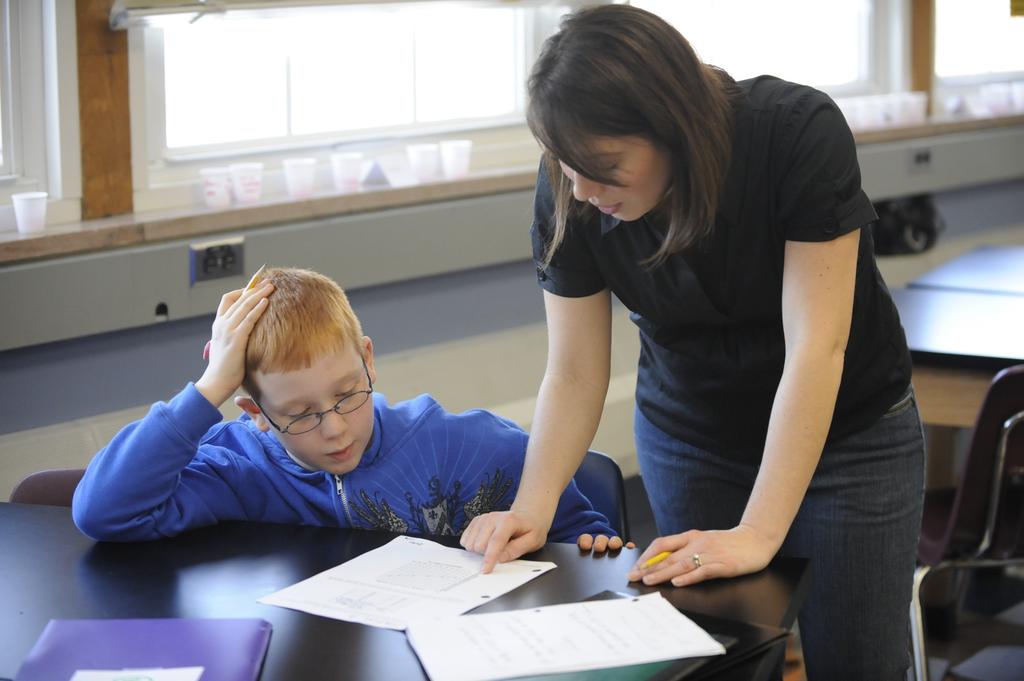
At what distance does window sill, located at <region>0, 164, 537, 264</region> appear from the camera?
7.70ft

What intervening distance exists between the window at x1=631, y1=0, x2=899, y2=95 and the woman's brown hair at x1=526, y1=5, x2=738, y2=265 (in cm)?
228

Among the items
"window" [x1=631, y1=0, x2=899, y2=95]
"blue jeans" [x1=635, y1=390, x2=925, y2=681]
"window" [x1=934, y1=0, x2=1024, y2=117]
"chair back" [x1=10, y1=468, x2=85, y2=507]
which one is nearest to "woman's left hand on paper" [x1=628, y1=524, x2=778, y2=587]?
"blue jeans" [x1=635, y1=390, x2=925, y2=681]

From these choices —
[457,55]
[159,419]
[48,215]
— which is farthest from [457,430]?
[457,55]

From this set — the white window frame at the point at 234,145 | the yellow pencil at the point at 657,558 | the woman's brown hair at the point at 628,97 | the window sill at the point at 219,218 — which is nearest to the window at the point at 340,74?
the white window frame at the point at 234,145

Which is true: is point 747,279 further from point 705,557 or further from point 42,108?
point 42,108

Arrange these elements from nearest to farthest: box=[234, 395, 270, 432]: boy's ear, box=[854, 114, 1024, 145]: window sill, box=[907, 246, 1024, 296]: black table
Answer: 1. box=[234, 395, 270, 432]: boy's ear
2. box=[907, 246, 1024, 296]: black table
3. box=[854, 114, 1024, 145]: window sill

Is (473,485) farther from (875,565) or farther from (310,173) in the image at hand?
(310,173)

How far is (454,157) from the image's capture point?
10.2 ft

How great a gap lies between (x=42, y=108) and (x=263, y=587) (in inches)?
59.6

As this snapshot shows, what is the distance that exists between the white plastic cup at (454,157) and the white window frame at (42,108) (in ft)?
3.04

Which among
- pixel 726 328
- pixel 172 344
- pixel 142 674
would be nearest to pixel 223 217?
pixel 172 344

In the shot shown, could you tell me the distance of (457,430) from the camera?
5.62 feet

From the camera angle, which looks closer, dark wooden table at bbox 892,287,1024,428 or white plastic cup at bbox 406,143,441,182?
dark wooden table at bbox 892,287,1024,428

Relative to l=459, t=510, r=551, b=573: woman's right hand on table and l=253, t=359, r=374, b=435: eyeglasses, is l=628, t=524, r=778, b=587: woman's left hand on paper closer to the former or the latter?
l=459, t=510, r=551, b=573: woman's right hand on table
